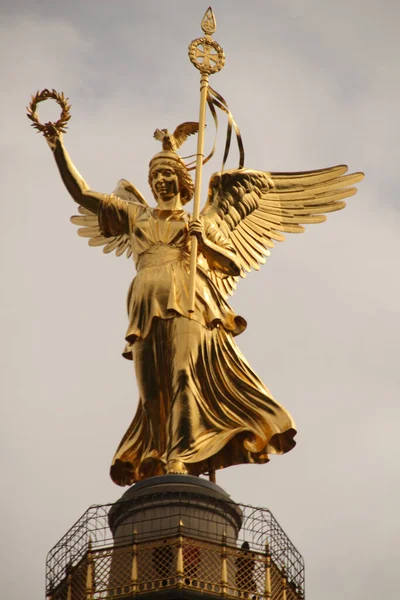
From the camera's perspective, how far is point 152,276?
33.1 metres

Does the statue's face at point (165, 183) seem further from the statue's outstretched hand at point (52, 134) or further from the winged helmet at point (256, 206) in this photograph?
the statue's outstretched hand at point (52, 134)

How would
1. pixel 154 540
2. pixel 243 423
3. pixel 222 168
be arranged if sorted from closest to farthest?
pixel 154 540
pixel 243 423
pixel 222 168

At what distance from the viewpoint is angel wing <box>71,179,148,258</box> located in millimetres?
34562

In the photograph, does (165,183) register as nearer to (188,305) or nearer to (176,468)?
(188,305)

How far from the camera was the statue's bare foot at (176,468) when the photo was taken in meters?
31.7

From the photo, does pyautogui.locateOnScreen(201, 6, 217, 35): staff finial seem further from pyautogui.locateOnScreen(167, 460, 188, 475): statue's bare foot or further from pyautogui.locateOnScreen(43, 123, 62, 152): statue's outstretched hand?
pyautogui.locateOnScreen(167, 460, 188, 475): statue's bare foot

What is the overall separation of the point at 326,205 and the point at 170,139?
285 cm

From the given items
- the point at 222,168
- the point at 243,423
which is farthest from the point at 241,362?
the point at 222,168

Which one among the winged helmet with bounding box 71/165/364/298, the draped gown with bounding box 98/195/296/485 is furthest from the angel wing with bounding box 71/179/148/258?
the draped gown with bounding box 98/195/296/485

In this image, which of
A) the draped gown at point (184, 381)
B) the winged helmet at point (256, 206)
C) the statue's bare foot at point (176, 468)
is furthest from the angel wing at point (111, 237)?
the statue's bare foot at point (176, 468)

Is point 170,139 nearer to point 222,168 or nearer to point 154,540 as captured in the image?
point 222,168

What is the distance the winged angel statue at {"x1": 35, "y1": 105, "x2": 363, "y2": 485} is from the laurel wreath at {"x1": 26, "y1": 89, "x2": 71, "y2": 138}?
2.7 inches

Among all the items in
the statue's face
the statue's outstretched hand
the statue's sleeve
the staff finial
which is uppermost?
the staff finial

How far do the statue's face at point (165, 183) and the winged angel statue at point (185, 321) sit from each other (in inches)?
0.6
